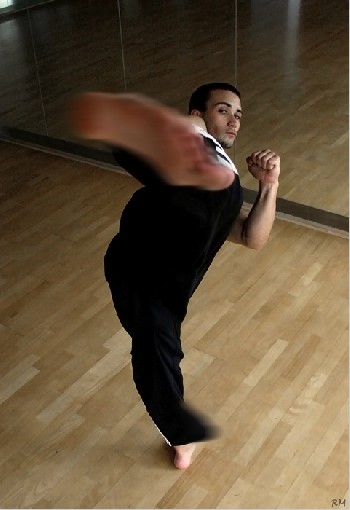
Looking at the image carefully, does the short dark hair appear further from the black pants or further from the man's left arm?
the black pants

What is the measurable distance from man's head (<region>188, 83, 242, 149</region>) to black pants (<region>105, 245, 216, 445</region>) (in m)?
0.41

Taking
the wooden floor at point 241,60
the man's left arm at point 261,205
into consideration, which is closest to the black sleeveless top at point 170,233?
the man's left arm at point 261,205

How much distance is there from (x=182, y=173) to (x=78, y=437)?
1.54 m

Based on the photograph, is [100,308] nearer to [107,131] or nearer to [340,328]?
[340,328]

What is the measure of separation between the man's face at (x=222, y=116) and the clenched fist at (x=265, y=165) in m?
0.09

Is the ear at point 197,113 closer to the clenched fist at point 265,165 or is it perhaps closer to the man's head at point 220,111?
the man's head at point 220,111

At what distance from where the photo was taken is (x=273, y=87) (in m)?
3.21

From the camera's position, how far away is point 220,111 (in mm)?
1487

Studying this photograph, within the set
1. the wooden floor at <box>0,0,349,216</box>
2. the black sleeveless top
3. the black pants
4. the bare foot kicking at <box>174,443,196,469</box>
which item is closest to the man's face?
the black sleeveless top

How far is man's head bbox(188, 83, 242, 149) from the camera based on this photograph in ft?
4.84

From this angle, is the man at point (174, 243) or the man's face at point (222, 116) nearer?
the man at point (174, 243)

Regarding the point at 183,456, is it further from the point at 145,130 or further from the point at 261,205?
the point at 145,130

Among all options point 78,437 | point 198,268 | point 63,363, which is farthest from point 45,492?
point 198,268

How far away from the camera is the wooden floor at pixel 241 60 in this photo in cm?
292
